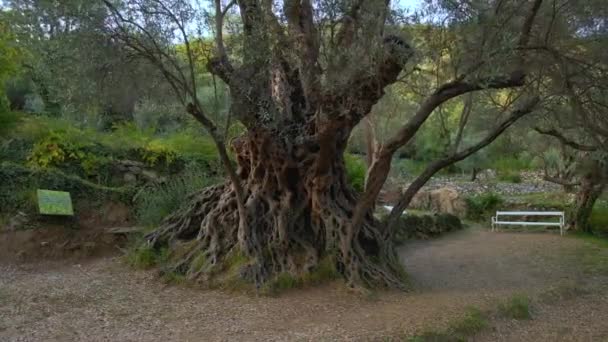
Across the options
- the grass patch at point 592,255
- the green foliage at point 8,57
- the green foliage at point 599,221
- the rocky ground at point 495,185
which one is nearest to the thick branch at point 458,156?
the grass patch at point 592,255

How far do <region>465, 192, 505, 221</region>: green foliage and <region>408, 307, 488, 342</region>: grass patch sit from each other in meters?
12.5

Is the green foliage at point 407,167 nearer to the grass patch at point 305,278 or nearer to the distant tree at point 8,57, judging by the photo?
the distant tree at point 8,57

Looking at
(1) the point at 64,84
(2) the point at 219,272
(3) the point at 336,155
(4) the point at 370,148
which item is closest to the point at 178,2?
(1) the point at 64,84

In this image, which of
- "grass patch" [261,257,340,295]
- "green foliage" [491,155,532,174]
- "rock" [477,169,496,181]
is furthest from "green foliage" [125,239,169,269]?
"green foliage" [491,155,532,174]

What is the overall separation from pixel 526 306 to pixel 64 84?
6616 mm

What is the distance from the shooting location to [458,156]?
838 cm

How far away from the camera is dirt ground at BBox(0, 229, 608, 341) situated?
6.14m

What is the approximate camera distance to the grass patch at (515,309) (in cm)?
744

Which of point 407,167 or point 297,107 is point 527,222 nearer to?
point 297,107

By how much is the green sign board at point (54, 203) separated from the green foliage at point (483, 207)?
1325 centimetres

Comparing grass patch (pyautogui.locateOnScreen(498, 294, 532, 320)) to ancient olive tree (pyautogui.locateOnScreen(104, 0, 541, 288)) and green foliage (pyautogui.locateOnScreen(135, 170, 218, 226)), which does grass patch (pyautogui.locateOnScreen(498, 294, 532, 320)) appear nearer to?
ancient olive tree (pyautogui.locateOnScreen(104, 0, 541, 288))

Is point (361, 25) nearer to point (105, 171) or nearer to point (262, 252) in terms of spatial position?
point (262, 252)

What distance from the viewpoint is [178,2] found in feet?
24.2

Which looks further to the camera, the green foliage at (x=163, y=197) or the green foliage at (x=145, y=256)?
the green foliage at (x=163, y=197)
